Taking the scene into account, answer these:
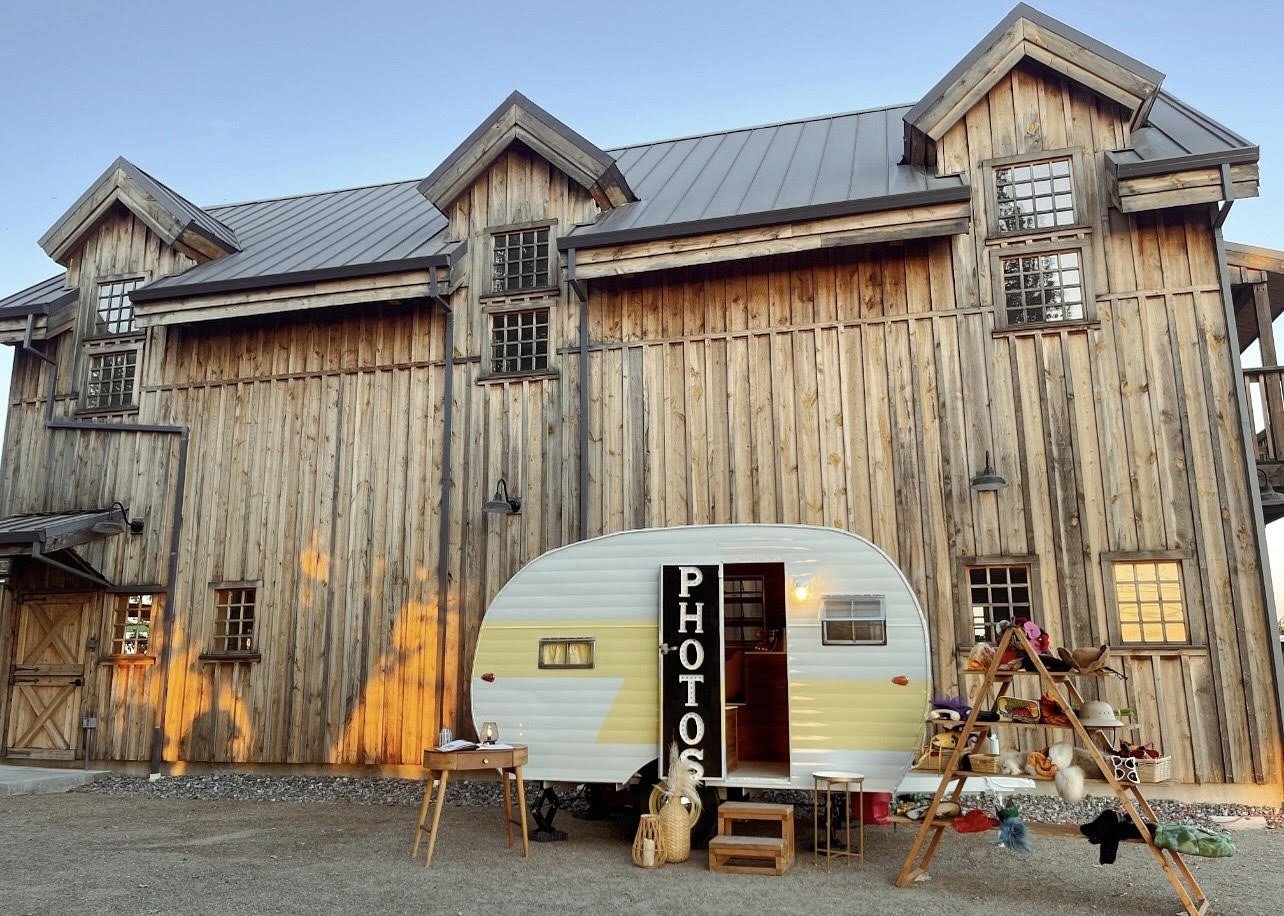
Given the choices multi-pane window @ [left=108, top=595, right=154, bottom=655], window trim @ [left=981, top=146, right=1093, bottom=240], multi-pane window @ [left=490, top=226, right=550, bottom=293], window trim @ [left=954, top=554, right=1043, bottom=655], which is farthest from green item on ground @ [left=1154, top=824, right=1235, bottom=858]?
multi-pane window @ [left=108, top=595, right=154, bottom=655]

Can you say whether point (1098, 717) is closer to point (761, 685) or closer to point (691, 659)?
point (691, 659)

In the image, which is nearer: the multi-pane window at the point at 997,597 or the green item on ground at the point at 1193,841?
the green item on ground at the point at 1193,841

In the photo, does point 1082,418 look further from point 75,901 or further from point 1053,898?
point 75,901

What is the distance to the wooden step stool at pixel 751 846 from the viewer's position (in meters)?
7.32

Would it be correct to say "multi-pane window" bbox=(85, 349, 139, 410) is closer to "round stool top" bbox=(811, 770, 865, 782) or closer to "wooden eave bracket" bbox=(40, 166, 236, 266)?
"wooden eave bracket" bbox=(40, 166, 236, 266)

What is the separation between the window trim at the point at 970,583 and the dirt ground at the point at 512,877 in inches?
91.2

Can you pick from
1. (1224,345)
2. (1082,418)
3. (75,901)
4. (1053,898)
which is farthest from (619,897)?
(1224,345)

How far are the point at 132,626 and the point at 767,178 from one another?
35.9 feet

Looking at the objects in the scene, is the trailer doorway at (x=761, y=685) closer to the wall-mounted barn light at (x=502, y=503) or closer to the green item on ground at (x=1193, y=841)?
the wall-mounted barn light at (x=502, y=503)

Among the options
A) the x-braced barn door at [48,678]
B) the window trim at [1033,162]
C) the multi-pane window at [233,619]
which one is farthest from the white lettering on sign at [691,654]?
the x-braced barn door at [48,678]

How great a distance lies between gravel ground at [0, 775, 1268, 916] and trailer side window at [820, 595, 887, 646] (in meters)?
1.82

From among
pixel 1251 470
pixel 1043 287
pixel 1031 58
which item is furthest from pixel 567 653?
pixel 1031 58

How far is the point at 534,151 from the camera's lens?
43.1ft

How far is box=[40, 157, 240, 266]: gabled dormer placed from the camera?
14.4 meters
